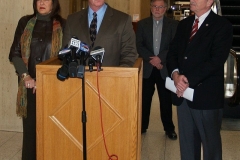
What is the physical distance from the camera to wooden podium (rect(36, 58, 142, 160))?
2521 millimetres

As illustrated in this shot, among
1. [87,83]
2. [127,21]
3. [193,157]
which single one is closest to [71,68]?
[87,83]

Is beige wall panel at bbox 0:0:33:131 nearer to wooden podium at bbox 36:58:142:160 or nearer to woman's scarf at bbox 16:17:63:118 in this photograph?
woman's scarf at bbox 16:17:63:118

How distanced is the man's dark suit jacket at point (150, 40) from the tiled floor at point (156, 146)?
77 cm

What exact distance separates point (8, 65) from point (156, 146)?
2.02m

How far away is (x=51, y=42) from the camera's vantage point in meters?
3.30

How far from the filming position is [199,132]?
3164 millimetres

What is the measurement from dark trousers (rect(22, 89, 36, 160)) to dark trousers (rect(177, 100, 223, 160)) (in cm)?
123

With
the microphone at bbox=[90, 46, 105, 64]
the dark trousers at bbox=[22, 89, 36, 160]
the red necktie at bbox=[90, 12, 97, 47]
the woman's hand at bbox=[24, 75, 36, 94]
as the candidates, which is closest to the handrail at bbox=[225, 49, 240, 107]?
the red necktie at bbox=[90, 12, 97, 47]

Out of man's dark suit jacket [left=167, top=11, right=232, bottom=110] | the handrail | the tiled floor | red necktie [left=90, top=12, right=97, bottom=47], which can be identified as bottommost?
the tiled floor

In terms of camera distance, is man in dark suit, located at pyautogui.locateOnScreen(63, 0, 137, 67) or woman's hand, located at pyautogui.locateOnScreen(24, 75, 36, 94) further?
woman's hand, located at pyautogui.locateOnScreen(24, 75, 36, 94)

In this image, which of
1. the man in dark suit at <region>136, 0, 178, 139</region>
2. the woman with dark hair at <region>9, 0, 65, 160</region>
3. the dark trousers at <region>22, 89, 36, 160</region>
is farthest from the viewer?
the man in dark suit at <region>136, 0, 178, 139</region>

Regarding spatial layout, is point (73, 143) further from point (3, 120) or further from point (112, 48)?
point (3, 120)

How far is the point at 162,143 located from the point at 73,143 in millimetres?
2240

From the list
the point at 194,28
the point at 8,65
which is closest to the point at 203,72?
the point at 194,28
